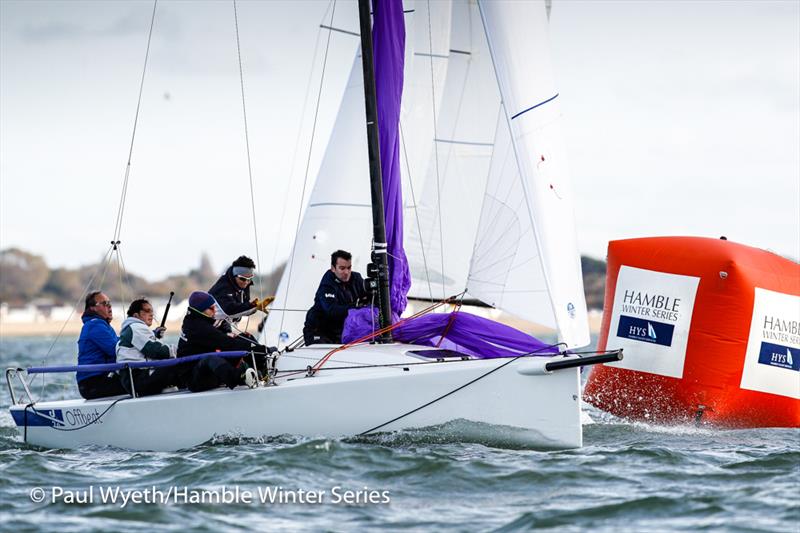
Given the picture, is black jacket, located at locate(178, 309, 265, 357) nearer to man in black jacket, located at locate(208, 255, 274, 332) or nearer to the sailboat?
the sailboat

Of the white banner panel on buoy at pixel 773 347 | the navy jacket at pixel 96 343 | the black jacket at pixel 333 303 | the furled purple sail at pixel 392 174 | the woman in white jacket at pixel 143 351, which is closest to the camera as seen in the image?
the woman in white jacket at pixel 143 351

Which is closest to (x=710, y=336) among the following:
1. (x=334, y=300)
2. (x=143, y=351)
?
(x=334, y=300)

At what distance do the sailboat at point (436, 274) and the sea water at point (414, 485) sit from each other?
188 mm

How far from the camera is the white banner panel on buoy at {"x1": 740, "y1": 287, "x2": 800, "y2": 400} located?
908 cm

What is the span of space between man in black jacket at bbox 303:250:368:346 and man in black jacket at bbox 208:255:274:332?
51 centimetres

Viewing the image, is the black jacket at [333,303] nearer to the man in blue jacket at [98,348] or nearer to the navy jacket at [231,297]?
the navy jacket at [231,297]

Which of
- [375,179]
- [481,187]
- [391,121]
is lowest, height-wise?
[375,179]

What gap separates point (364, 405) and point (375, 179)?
7.08 ft

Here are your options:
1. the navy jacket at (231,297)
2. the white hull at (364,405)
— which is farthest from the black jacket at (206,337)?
the navy jacket at (231,297)

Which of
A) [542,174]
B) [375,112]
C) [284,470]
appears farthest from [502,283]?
[284,470]

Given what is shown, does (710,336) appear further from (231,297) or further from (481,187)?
(481,187)

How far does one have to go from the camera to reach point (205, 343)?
8438 mm

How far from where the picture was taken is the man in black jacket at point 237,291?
9555 millimetres

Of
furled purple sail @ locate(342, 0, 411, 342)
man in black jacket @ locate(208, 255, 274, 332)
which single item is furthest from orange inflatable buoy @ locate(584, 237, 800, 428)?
man in black jacket @ locate(208, 255, 274, 332)
